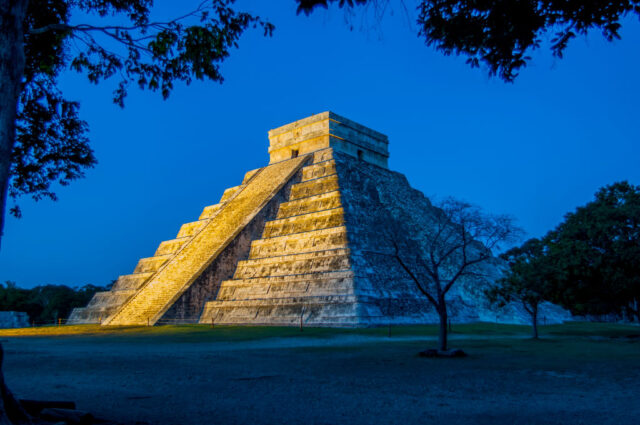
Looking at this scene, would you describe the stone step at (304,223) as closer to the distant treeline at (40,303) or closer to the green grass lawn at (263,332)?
the green grass lawn at (263,332)

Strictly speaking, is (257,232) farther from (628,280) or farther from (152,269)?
(628,280)

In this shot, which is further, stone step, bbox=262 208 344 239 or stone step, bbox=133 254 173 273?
stone step, bbox=133 254 173 273

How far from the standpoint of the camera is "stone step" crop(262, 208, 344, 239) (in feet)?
74.8

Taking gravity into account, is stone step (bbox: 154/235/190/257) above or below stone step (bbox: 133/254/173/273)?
above

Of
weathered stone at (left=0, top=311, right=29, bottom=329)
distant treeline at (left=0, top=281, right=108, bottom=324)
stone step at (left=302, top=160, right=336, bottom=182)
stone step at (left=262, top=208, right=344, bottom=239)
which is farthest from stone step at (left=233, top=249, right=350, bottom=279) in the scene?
distant treeline at (left=0, top=281, right=108, bottom=324)

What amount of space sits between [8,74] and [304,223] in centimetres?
1956

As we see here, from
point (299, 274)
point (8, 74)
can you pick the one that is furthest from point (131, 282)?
point (8, 74)

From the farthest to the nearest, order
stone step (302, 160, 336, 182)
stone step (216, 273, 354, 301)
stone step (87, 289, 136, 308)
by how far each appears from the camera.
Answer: stone step (302, 160, 336, 182) → stone step (87, 289, 136, 308) → stone step (216, 273, 354, 301)

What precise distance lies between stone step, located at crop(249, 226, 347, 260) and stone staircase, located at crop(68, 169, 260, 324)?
5.29 meters

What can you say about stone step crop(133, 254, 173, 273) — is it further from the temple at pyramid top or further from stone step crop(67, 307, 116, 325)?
the temple at pyramid top

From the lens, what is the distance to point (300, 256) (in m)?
22.1

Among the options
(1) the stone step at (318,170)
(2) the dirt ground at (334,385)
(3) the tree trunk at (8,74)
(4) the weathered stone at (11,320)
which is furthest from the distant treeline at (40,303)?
(3) the tree trunk at (8,74)

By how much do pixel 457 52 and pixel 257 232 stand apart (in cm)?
1973

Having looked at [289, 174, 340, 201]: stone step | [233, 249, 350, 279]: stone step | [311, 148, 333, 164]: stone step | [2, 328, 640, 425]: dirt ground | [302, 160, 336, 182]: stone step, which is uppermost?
[311, 148, 333, 164]: stone step
